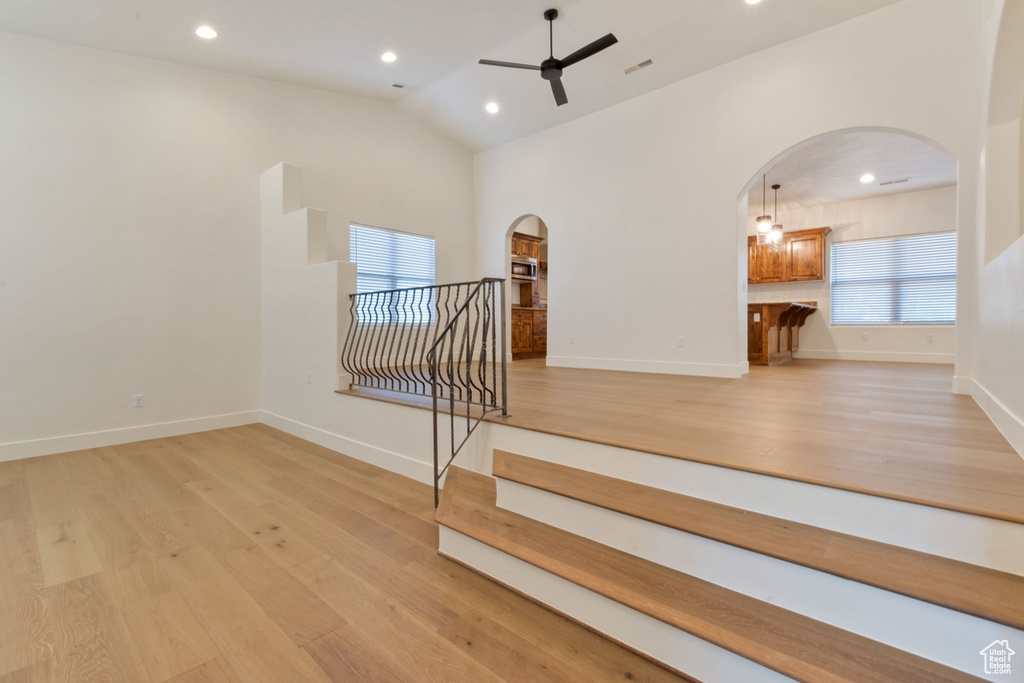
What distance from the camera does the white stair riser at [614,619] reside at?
136cm

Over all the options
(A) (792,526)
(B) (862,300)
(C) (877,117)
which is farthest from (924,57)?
(B) (862,300)

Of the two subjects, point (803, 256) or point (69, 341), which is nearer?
point (69, 341)

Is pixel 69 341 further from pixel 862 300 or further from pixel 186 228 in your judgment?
pixel 862 300

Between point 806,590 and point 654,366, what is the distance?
3.90m

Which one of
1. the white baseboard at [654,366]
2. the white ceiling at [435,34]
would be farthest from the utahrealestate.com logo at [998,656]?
the white ceiling at [435,34]

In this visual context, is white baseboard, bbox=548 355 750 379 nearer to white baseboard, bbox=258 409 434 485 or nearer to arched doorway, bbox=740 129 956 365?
arched doorway, bbox=740 129 956 365

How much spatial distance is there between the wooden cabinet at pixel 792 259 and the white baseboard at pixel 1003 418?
530 centimetres

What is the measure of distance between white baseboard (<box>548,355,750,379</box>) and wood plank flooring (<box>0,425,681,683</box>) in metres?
3.18

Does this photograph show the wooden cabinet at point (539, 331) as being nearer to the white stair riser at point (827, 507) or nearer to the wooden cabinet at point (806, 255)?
the wooden cabinet at point (806, 255)

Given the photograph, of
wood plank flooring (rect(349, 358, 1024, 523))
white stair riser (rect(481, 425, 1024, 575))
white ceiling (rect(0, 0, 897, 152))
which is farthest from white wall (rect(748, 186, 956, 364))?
white stair riser (rect(481, 425, 1024, 575))

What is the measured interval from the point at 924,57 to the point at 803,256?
16.1 feet

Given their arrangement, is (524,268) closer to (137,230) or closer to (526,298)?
(526,298)

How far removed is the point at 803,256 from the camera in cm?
814

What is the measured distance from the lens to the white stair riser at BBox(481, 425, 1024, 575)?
129 centimetres
